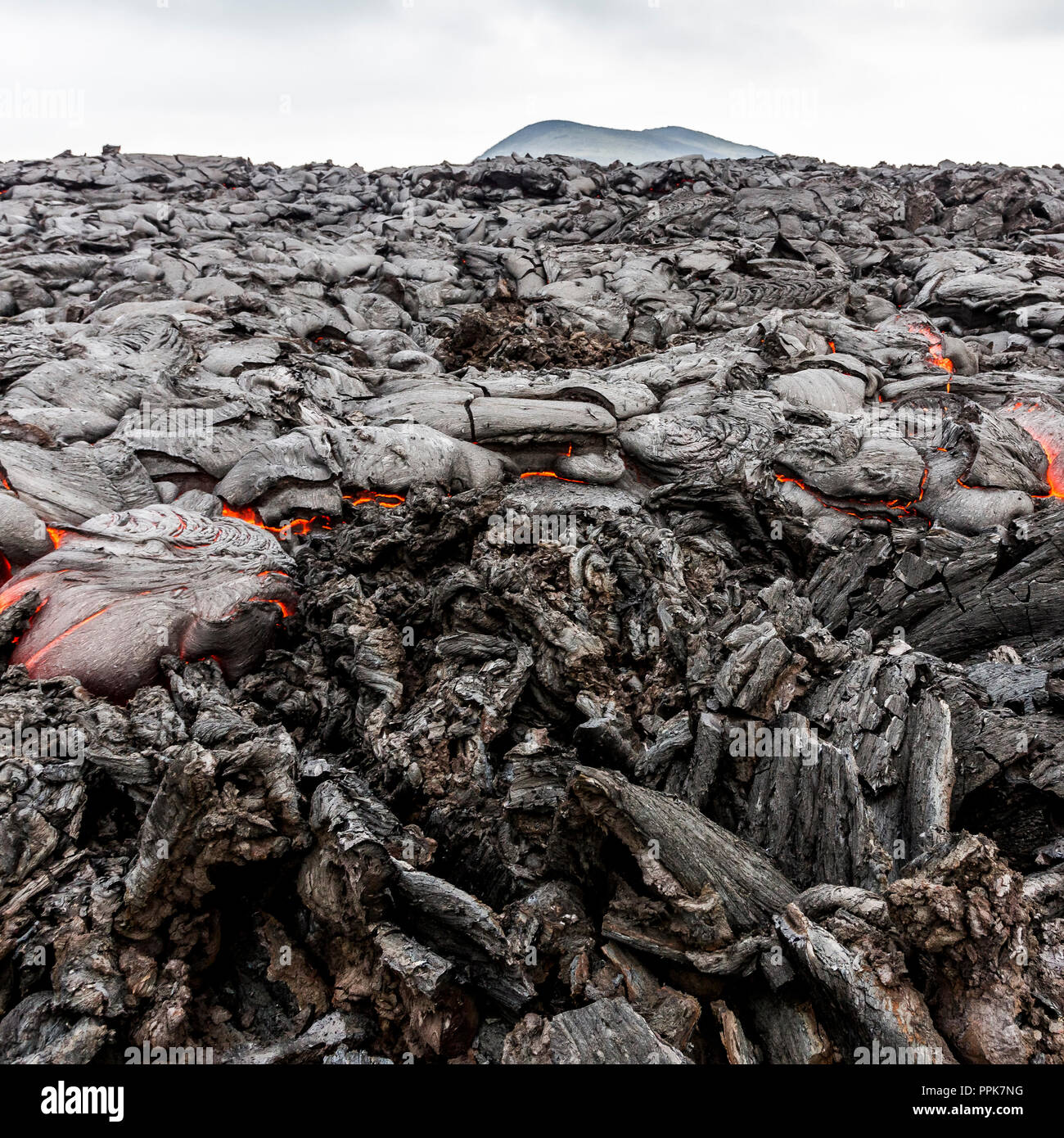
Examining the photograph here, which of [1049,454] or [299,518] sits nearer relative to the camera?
[299,518]

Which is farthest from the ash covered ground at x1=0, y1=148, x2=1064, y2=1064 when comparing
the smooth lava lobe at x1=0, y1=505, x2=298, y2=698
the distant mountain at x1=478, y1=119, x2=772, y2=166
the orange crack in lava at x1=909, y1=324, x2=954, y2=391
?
the distant mountain at x1=478, y1=119, x2=772, y2=166

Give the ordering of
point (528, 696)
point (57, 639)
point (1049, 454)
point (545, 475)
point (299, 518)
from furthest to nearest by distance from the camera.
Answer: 1. point (1049, 454)
2. point (545, 475)
3. point (299, 518)
4. point (57, 639)
5. point (528, 696)

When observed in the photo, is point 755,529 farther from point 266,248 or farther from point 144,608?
point 266,248

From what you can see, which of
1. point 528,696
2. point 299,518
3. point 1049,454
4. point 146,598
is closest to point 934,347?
point 1049,454

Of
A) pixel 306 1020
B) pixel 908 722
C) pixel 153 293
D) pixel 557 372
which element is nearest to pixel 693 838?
pixel 908 722

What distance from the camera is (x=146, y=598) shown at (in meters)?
8.59

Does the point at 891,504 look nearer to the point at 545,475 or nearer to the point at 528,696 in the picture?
the point at 545,475

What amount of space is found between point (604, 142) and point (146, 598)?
7835 cm

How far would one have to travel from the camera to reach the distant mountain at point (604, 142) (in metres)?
69.9

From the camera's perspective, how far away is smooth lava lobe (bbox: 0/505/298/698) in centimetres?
789

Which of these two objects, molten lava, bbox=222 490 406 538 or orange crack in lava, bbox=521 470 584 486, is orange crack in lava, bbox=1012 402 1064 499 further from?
molten lava, bbox=222 490 406 538

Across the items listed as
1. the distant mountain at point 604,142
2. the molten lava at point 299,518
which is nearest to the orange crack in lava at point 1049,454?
the molten lava at point 299,518

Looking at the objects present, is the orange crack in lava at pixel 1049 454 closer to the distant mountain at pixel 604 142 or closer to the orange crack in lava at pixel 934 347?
the orange crack in lava at pixel 934 347
